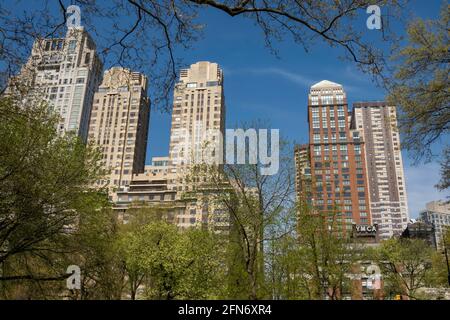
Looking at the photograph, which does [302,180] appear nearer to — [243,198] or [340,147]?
[243,198]

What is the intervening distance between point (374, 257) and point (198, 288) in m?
21.8

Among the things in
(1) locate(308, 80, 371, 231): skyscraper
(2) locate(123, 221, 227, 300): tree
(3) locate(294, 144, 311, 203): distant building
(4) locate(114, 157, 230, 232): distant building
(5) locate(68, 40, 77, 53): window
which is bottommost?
(2) locate(123, 221, 227, 300): tree

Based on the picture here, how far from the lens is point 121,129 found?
486 ft

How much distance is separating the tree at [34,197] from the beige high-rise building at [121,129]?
122488mm

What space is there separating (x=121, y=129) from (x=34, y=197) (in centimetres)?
13818

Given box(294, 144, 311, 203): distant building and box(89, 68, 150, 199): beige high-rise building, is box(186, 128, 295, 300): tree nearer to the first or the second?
box(294, 144, 311, 203): distant building

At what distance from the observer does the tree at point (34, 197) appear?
1381cm

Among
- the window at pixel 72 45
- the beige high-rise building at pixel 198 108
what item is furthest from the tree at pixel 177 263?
the beige high-rise building at pixel 198 108

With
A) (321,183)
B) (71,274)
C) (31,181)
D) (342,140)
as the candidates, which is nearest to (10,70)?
(31,181)

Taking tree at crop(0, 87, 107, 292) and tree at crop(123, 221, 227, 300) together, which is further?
tree at crop(123, 221, 227, 300)

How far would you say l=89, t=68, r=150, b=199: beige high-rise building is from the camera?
142625mm

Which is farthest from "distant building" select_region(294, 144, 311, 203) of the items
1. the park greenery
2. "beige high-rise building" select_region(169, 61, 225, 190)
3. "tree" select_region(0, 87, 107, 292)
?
"beige high-rise building" select_region(169, 61, 225, 190)

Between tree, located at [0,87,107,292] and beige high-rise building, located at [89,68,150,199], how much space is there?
122m
